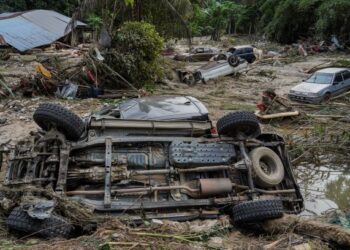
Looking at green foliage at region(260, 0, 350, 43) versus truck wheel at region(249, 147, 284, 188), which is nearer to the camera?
truck wheel at region(249, 147, 284, 188)

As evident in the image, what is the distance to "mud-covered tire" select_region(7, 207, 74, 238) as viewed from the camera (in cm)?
499

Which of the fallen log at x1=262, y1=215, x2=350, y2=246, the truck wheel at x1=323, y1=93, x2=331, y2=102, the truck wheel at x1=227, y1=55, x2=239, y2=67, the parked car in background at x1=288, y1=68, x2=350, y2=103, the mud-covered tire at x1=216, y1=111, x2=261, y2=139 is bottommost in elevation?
the fallen log at x1=262, y1=215, x2=350, y2=246

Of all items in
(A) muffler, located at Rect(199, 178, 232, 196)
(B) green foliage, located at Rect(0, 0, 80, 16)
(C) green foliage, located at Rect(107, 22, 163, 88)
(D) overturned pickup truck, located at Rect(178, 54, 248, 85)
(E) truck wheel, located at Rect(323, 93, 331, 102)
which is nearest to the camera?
(A) muffler, located at Rect(199, 178, 232, 196)

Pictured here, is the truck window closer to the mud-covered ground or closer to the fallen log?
the mud-covered ground

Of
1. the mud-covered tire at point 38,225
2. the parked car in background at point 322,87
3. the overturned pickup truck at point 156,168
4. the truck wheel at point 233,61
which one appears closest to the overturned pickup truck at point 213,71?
the truck wheel at point 233,61

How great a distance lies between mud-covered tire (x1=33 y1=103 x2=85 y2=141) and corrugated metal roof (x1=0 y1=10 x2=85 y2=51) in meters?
22.7

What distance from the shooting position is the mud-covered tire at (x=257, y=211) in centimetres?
551

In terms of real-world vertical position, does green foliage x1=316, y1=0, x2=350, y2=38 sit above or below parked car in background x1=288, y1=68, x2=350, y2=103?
above

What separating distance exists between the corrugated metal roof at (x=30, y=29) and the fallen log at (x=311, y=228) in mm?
24403

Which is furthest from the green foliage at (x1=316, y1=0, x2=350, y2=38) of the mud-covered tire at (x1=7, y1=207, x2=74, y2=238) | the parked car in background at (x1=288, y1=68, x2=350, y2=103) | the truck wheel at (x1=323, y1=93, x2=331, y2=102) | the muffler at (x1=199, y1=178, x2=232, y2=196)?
the mud-covered tire at (x1=7, y1=207, x2=74, y2=238)

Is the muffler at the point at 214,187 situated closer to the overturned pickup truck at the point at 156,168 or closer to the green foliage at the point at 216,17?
the overturned pickup truck at the point at 156,168

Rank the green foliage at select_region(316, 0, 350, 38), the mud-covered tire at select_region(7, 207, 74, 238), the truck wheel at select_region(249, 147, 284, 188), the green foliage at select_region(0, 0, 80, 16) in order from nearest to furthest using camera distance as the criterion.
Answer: the mud-covered tire at select_region(7, 207, 74, 238)
the truck wheel at select_region(249, 147, 284, 188)
the green foliage at select_region(316, 0, 350, 38)
the green foliage at select_region(0, 0, 80, 16)

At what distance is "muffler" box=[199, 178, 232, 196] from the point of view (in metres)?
5.88

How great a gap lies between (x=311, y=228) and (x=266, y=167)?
143 cm
